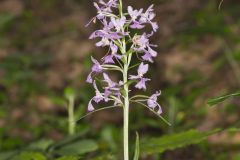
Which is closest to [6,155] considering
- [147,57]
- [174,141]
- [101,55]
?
[174,141]

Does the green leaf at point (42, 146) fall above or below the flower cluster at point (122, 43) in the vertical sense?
below

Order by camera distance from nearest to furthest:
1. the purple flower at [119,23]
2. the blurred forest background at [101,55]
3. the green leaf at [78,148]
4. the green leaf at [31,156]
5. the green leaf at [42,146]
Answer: the purple flower at [119,23]
the green leaf at [31,156]
the green leaf at [78,148]
the green leaf at [42,146]
the blurred forest background at [101,55]

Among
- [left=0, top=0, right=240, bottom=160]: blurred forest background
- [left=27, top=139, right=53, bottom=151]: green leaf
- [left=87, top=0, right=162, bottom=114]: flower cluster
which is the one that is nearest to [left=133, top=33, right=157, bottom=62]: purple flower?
[left=87, top=0, right=162, bottom=114]: flower cluster

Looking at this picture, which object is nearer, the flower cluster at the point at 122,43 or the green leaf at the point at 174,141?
the flower cluster at the point at 122,43

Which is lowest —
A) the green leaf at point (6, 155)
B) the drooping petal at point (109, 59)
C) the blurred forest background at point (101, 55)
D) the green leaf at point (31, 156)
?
the green leaf at point (31, 156)

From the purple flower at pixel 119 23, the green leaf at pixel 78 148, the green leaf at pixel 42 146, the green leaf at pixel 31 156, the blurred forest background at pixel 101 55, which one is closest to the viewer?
the purple flower at pixel 119 23

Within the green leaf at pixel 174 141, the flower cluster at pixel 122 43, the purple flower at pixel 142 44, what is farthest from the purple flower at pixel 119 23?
the green leaf at pixel 174 141

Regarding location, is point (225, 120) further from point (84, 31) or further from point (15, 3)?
point (15, 3)

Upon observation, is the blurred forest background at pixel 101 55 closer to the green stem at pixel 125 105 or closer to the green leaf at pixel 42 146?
the green leaf at pixel 42 146
